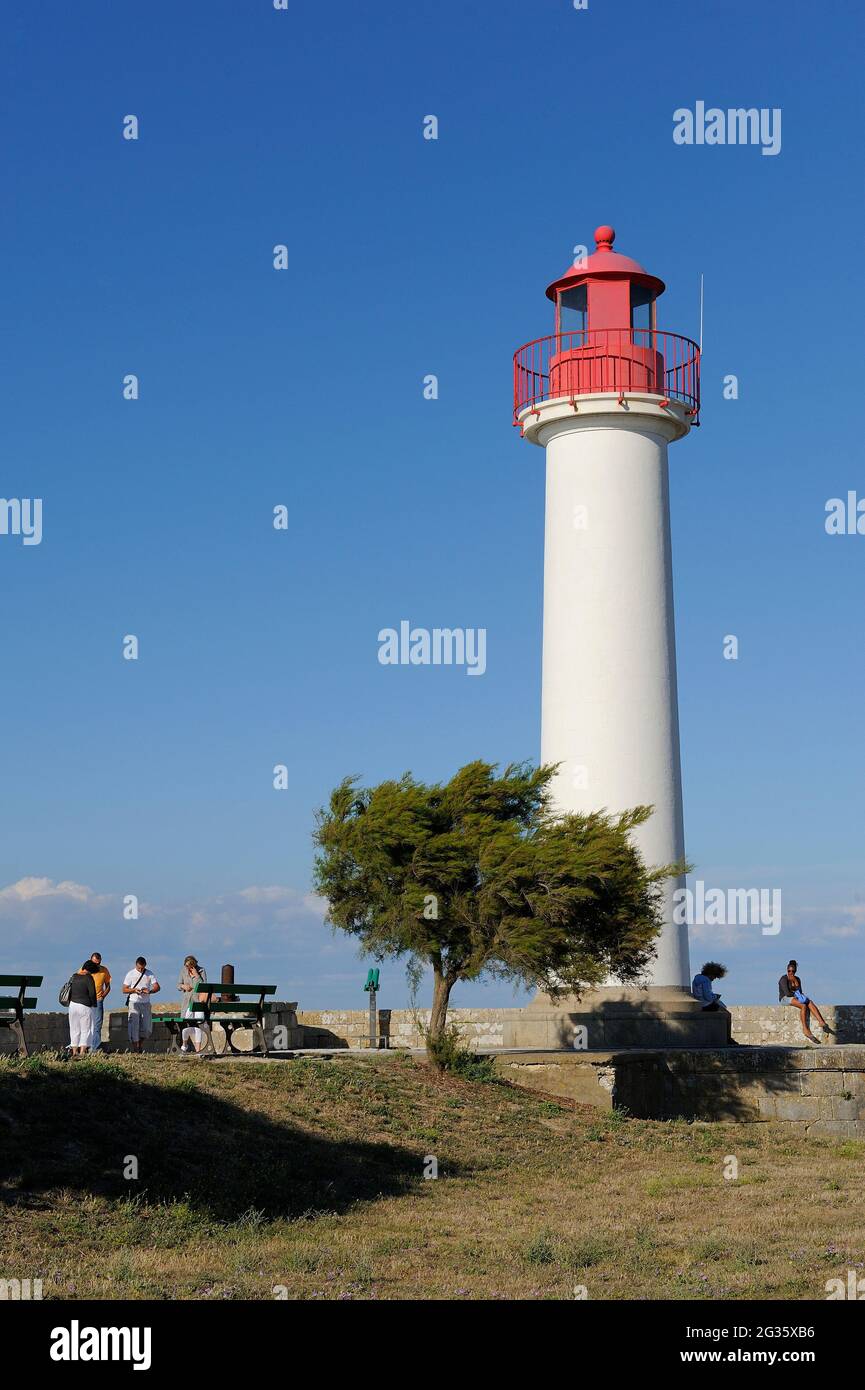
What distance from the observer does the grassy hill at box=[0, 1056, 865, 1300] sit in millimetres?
12664

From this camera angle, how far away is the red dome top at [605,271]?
30391 millimetres

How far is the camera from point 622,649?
2944 cm

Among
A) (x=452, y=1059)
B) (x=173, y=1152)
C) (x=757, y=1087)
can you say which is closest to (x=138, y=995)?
(x=452, y=1059)

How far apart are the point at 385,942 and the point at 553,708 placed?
681 cm

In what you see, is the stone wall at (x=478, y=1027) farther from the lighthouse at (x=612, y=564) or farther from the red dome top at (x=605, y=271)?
A: the red dome top at (x=605, y=271)

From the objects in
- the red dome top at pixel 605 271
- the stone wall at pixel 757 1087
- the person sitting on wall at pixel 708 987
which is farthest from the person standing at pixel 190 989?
the red dome top at pixel 605 271

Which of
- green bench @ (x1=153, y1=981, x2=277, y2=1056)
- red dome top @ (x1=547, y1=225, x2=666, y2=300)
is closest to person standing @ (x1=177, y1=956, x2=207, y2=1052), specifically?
green bench @ (x1=153, y1=981, x2=277, y2=1056)

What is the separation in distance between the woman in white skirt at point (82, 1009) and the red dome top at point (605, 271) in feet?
Answer: 54.6

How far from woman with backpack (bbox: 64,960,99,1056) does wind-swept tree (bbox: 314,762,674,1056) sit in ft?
16.8

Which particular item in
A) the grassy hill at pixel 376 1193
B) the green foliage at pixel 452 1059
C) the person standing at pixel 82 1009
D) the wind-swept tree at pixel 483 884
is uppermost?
the wind-swept tree at pixel 483 884

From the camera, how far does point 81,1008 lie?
2109cm

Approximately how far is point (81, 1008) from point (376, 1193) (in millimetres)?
5871
